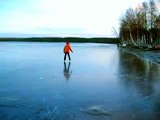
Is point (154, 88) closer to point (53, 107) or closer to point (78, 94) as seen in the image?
point (78, 94)

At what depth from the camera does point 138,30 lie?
7400 cm

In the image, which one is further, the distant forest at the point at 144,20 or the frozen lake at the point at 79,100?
the distant forest at the point at 144,20

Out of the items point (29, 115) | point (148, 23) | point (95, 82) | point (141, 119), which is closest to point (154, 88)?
point (95, 82)

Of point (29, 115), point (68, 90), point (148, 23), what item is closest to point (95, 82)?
point (68, 90)

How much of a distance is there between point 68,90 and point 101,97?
5.68 ft

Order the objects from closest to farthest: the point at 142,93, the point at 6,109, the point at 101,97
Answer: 1. the point at 6,109
2. the point at 101,97
3. the point at 142,93

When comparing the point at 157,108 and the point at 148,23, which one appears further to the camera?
the point at 148,23

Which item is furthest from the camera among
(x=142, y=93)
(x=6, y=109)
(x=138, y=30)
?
(x=138, y=30)

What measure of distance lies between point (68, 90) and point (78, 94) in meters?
0.93

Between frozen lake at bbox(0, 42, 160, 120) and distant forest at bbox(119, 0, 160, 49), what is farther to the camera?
distant forest at bbox(119, 0, 160, 49)

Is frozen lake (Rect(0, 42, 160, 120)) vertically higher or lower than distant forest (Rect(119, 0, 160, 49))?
lower

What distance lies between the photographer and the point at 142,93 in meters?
Answer: 11.0

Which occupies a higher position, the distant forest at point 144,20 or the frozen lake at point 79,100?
the distant forest at point 144,20

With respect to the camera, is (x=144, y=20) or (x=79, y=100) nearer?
(x=79, y=100)
